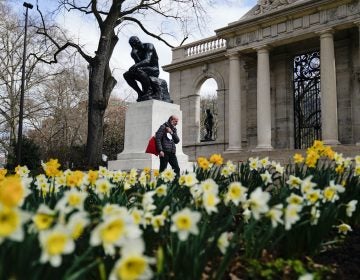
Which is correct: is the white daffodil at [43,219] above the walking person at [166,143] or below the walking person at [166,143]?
below

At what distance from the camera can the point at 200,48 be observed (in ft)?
86.1

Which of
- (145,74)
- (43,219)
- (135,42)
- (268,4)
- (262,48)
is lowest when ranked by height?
(43,219)

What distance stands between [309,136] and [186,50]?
10.7 metres

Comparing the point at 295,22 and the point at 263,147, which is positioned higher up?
the point at 295,22

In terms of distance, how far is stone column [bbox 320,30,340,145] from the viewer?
17.6 meters

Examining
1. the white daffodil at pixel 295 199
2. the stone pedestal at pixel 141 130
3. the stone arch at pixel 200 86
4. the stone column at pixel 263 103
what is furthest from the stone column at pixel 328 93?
the white daffodil at pixel 295 199

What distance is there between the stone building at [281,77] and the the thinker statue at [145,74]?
772 centimetres

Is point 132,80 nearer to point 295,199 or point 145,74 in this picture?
point 145,74

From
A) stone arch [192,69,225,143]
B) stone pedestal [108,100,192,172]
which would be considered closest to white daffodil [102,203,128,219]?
stone pedestal [108,100,192,172]

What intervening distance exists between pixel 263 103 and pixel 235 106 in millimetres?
1814

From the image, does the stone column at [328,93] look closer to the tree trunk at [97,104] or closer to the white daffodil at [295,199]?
the tree trunk at [97,104]

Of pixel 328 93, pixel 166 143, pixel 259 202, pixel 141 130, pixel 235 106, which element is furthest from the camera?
pixel 235 106

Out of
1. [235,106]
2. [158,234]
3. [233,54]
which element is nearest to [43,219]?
[158,234]

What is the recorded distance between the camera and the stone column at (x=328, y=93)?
57.9ft
